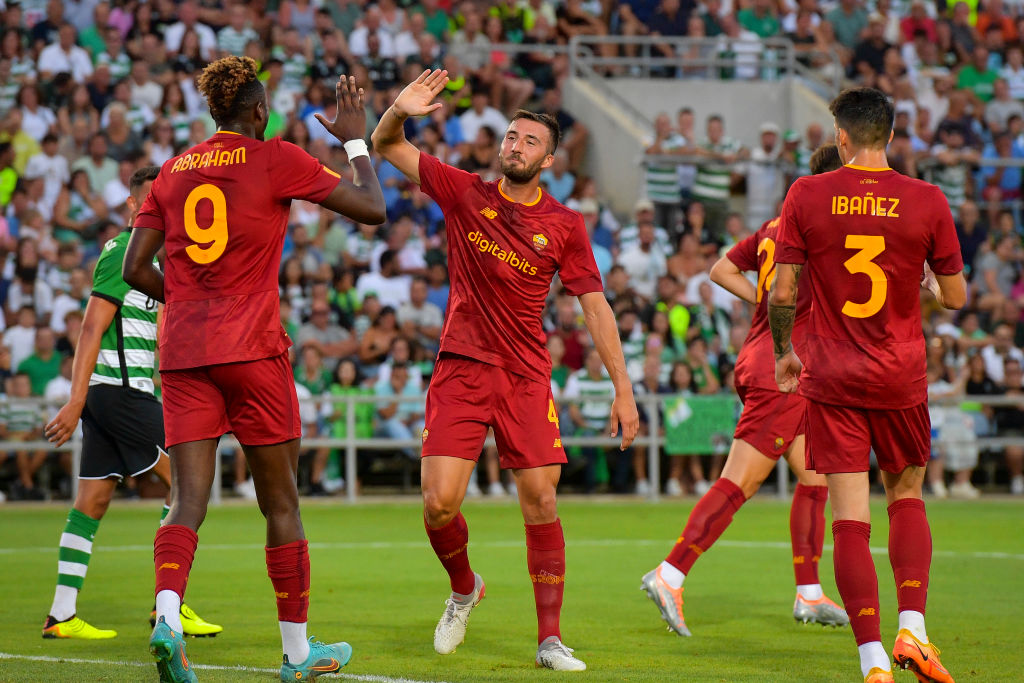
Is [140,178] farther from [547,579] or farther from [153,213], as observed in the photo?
[547,579]

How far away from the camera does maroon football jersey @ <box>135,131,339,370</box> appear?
5.84m

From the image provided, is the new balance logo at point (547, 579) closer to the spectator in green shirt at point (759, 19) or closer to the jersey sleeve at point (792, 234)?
the jersey sleeve at point (792, 234)

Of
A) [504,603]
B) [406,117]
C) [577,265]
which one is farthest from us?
[504,603]

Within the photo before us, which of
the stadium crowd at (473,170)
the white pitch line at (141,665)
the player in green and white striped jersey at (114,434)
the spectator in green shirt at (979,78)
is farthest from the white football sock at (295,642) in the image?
the spectator in green shirt at (979,78)

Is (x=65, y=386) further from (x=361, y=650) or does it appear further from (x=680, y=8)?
(x=680, y=8)

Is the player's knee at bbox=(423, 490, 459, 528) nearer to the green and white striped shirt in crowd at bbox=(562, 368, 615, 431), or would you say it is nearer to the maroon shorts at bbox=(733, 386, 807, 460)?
the maroon shorts at bbox=(733, 386, 807, 460)

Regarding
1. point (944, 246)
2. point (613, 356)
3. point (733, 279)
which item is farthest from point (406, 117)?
point (944, 246)

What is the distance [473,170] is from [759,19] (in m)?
7.78

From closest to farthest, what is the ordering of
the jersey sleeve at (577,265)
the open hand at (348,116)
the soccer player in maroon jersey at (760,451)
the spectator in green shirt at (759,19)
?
the open hand at (348,116), the jersey sleeve at (577,265), the soccer player in maroon jersey at (760,451), the spectator in green shirt at (759,19)

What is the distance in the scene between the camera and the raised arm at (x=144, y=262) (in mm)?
6027

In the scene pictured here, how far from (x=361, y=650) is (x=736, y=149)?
15579 millimetres

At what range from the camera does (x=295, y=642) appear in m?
6.00

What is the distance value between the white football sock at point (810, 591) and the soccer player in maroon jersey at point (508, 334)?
78.4 inches

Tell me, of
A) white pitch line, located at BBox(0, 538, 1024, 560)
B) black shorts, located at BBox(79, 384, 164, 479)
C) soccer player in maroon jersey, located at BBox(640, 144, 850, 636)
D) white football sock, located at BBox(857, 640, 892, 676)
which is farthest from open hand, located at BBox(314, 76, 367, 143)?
white pitch line, located at BBox(0, 538, 1024, 560)
